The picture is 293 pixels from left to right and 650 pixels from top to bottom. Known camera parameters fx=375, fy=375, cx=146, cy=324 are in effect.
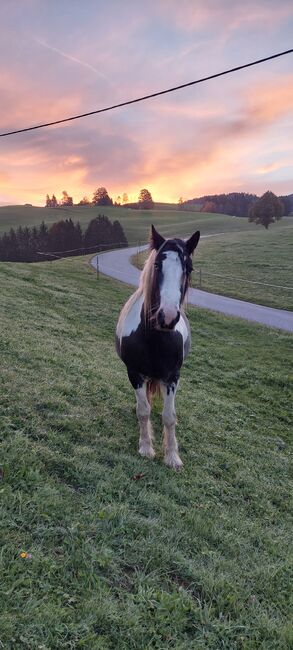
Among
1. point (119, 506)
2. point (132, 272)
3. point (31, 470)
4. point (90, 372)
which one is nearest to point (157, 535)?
point (119, 506)

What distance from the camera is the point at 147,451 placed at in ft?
16.1

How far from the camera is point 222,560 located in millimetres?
3174

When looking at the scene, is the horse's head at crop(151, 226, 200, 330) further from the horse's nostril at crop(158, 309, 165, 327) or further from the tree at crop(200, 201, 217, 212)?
the tree at crop(200, 201, 217, 212)

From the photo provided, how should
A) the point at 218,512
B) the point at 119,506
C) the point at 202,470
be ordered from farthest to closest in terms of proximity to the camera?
the point at 202,470
the point at 218,512
the point at 119,506

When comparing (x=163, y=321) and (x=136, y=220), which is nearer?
(x=163, y=321)

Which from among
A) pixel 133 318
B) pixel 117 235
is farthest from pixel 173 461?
pixel 117 235

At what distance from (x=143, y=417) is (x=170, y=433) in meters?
0.42

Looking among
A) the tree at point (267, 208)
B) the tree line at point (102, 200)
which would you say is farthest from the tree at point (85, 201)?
the tree at point (267, 208)

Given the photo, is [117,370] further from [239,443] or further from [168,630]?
[168,630]

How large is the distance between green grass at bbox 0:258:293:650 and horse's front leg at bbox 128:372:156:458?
0.21m

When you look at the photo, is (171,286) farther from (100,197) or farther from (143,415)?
(100,197)

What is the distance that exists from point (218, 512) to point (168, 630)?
1.71 metres

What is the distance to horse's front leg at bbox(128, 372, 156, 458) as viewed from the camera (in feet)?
16.2

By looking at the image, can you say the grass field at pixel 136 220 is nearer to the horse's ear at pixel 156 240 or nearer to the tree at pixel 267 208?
the tree at pixel 267 208
